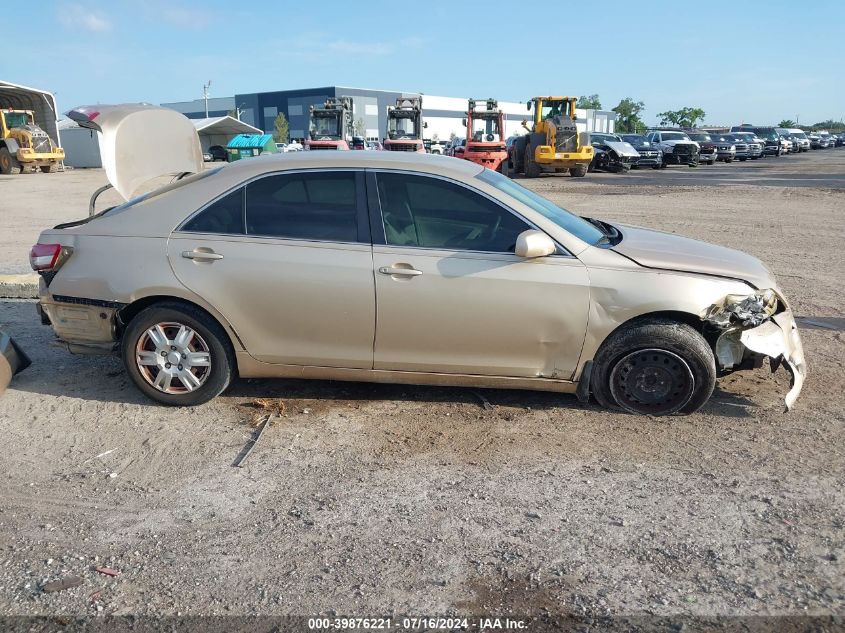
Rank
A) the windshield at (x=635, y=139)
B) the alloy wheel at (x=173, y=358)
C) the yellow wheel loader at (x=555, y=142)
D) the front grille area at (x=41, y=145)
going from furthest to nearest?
the front grille area at (x=41, y=145)
the windshield at (x=635, y=139)
the yellow wheel loader at (x=555, y=142)
the alloy wheel at (x=173, y=358)

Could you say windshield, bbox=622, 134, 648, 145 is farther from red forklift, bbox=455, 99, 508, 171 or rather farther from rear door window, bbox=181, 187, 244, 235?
rear door window, bbox=181, 187, 244, 235

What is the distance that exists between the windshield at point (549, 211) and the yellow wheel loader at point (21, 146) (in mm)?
38213

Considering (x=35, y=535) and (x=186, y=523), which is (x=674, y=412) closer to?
(x=186, y=523)

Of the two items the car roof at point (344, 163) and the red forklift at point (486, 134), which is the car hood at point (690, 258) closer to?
the car roof at point (344, 163)

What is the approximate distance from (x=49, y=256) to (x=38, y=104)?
4772 cm

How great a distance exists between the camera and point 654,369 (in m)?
4.48

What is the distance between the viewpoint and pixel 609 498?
3.64m

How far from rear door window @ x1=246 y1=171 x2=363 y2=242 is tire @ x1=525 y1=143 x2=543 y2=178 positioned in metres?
26.2

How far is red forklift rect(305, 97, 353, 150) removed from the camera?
96.3 ft

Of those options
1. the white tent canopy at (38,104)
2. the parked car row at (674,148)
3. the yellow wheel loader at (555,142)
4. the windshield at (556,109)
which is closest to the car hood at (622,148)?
the parked car row at (674,148)

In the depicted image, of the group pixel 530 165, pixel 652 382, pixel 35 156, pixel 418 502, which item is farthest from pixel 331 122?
pixel 418 502

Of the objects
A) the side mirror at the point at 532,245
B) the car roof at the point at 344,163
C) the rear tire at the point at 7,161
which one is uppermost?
the rear tire at the point at 7,161

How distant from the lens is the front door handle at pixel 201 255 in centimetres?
455

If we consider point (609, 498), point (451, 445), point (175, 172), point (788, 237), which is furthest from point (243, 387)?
point (788, 237)
